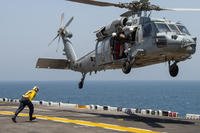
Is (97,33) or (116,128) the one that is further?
(97,33)

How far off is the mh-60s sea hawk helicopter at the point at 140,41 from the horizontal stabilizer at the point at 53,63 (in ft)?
18.7

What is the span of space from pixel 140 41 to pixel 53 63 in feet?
38.1

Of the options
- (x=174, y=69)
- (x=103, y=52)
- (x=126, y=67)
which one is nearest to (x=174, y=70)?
(x=174, y=69)

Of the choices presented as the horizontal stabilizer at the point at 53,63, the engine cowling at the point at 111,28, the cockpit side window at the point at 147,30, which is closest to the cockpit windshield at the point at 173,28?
the cockpit side window at the point at 147,30

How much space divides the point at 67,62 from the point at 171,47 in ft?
47.1

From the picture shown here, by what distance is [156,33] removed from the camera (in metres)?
22.5

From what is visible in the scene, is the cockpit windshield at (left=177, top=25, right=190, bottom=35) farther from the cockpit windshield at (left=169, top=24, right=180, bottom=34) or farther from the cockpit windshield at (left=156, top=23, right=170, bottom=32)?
the cockpit windshield at (left=156, top=23, right=170, bottom=32)

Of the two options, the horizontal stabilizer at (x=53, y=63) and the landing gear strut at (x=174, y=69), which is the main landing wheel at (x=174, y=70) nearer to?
the landing gear strut at (x=174, y=69)

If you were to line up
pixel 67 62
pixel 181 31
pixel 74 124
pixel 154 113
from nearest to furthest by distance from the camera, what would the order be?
pixel 74 124 < pixel 181 31 < pixel 154 113 < pixel 67 62

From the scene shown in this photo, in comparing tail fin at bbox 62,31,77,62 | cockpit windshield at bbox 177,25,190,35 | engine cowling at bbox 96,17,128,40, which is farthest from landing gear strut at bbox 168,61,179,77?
tail fin at bbox 62,31,77,62

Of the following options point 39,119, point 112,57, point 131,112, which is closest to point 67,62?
point 131,112

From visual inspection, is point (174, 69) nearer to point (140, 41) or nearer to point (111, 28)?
point (140, 41)

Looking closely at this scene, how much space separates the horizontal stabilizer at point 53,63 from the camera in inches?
1283

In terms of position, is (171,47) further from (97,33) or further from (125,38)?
(97,33)
